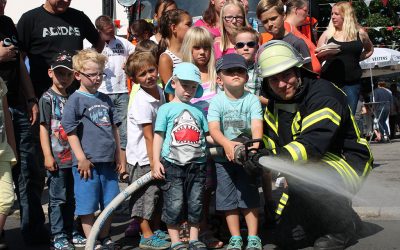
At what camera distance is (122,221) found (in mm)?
7266

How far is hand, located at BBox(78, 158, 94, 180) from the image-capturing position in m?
5.74

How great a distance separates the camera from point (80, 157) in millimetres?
5738

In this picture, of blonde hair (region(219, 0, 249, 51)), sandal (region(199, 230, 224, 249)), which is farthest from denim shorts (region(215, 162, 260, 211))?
blonde hair (region(219, 0, 249, 51))

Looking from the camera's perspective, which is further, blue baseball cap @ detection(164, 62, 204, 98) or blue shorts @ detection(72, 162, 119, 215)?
blue shorts @ detection(72, 162, 119, 215)

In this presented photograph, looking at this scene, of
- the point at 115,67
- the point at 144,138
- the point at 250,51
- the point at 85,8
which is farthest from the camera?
the point at 85,8

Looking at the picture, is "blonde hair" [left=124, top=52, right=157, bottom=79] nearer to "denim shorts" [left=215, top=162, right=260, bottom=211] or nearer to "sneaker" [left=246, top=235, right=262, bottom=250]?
"denim shorts" [left=215, top=162, right=260, bottom=211]

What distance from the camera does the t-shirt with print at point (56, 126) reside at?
6.00m

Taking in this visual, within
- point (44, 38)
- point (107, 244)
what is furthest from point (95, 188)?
point (44, 38)

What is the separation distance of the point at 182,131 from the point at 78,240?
1.40 m

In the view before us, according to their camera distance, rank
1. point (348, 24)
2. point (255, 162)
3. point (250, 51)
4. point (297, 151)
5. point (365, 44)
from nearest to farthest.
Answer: point (255, 162)
point (297, 151)
point (250, 51)
point (348, 24)
point (365, 44)

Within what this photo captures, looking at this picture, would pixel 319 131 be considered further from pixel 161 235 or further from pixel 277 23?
pixel 277 23

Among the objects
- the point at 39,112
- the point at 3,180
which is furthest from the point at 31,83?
the point at 3,180

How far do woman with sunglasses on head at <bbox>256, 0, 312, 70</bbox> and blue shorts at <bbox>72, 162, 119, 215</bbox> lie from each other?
6.81 ft

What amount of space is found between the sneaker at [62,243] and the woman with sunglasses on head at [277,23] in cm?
266
